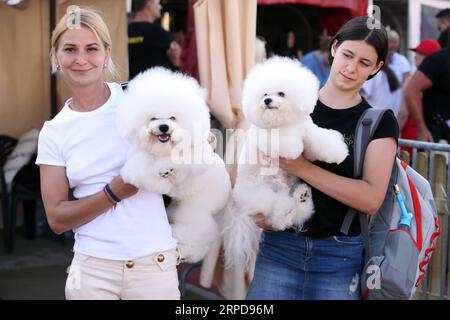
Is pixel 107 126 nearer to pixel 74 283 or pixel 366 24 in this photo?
pixel 74 283

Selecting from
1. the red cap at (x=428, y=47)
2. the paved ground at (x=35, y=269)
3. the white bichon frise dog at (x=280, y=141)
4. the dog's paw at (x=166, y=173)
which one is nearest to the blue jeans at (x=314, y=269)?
the white bichon frise dog at (x=280, y=141)

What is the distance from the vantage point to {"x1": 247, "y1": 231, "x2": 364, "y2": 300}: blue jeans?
8.05 ft

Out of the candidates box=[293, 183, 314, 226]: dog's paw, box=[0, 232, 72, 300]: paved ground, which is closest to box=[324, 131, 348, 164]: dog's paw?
box=[293, 183, 314, 226]: dog's paw

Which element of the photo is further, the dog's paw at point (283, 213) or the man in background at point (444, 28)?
→ the man in background at point (444, 28)

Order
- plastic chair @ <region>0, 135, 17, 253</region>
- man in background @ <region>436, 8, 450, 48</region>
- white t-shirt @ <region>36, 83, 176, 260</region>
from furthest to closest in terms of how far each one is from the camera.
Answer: man in background @ <region>436, 8, 450, 48</region> → plastic chair @ <region>0, 135, 17, 253</region> → white t-shirt @ <region>36, 83, 176, 260</region>

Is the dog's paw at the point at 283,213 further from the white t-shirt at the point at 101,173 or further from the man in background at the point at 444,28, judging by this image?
the man in background at the point at 444,28

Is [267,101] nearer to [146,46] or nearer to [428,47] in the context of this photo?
[146,46]

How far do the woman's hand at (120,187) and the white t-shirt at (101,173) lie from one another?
91 mm

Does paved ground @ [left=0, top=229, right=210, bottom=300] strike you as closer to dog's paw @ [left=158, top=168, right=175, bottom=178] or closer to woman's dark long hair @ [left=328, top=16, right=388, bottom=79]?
dog's paw @ [left=158, top=168, right=175, bottom=178]

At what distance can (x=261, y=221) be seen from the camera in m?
2.51

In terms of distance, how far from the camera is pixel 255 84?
2.38 m

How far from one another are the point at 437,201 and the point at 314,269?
1.63 meters

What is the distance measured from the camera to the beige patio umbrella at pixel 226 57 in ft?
12.9

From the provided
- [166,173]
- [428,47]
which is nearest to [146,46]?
[428,47]
